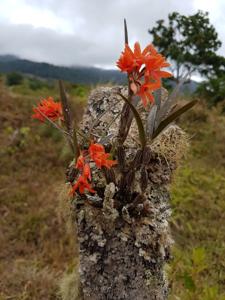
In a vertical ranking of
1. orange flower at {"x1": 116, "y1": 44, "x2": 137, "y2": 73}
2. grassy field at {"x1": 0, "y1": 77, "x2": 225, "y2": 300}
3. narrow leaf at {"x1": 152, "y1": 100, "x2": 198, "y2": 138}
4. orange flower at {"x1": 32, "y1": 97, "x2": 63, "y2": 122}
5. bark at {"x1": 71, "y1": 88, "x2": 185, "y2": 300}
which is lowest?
grassy field at {"x1": 0, "y1": 77, "x2": 225, "y2": 300}

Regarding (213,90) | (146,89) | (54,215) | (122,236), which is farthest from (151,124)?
(213,90)

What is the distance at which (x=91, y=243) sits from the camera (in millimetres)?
1352

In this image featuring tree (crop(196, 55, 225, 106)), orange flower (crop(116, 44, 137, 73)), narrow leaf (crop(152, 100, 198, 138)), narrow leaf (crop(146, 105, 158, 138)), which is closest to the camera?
orange flower (crop(116, 44, 137, 73))

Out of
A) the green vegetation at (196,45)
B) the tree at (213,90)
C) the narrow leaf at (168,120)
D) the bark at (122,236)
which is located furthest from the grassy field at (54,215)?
the green vegetation at (196,45)

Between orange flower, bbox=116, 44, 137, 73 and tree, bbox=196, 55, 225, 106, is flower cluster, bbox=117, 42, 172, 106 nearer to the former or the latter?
orange flower, bbox=116, 44, 137, 73

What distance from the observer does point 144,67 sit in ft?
3.41

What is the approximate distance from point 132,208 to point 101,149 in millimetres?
324

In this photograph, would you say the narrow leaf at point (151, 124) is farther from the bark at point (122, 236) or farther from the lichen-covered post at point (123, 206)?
the bark at point (122, 236)

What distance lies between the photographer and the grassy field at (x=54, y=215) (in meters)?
2.95

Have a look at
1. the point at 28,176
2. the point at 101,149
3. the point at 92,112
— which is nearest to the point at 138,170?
the point at 101,149

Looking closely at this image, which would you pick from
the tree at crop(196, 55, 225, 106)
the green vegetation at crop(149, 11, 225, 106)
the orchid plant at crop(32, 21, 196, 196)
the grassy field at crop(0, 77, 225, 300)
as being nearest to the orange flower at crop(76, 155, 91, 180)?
the orchid plant at crop(32, 21, 196, 196)

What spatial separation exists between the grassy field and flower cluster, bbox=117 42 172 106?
0.67m

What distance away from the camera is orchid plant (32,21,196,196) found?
3.33 ft

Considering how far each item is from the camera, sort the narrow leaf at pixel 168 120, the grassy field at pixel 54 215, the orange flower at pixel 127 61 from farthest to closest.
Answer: the grassy field at pixel 54 215, the narrow leaf at pixel 168 120, the orange flower at pixel 127 61
